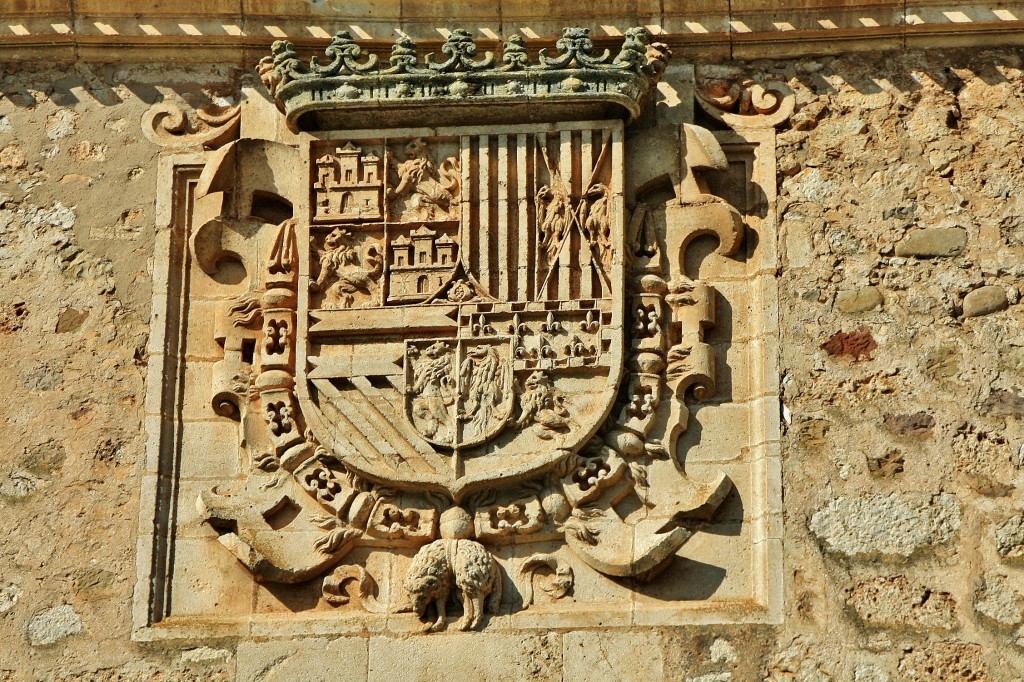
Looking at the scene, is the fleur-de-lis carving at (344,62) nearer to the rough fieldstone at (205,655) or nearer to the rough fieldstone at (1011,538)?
the rough fieldstone at (205,655)

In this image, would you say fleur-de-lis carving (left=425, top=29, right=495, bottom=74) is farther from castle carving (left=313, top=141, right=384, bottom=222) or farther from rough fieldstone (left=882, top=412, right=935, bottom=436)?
rough fieldstone (left=882, top=412, right=935, bottom=436)

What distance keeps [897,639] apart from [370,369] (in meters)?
2.07

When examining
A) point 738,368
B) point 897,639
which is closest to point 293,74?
point 738,368

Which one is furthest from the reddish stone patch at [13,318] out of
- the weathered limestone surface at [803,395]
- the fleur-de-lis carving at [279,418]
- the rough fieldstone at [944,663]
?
the rough fieldstone at [944,663]

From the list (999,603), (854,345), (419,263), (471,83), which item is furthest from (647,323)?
(999,603)

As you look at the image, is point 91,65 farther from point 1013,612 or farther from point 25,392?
point 1013,612

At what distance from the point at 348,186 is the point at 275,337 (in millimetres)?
639

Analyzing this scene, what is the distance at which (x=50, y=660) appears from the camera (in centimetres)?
863

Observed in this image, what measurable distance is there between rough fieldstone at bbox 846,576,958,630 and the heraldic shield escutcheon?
3.67ft

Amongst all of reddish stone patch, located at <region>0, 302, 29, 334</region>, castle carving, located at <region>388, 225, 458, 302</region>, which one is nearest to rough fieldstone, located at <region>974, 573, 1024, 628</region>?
castle carving, located at <region>388, 225, 458, 302</region>

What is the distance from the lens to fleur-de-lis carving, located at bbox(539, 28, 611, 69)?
9086mm

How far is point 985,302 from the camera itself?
8867 mm

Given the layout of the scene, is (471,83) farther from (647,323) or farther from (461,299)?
(647,323)

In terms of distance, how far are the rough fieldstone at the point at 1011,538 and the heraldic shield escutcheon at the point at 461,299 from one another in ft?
4.64
